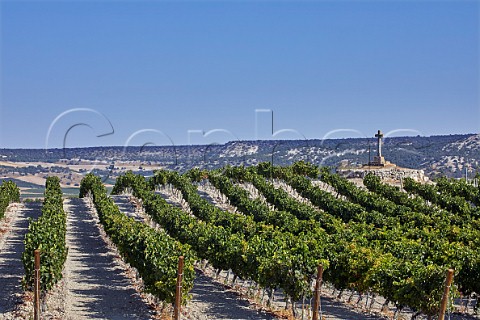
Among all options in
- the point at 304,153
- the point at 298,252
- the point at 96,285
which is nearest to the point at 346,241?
the point at 298,252

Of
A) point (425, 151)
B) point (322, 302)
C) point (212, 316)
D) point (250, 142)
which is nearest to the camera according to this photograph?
point (212, 316)

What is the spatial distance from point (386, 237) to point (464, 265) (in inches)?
285

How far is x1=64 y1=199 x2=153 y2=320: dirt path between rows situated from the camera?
2203 cm

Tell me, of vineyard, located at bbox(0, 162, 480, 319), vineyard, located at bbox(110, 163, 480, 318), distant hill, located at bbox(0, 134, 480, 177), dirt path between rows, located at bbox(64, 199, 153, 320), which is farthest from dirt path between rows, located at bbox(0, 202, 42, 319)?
distant hill, located at bbox(0, 134, 480, 177)

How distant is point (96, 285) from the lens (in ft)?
88.4

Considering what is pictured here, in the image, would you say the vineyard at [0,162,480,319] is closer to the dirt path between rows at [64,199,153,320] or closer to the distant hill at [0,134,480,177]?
the dirt path between rows at [64,199,153,320]

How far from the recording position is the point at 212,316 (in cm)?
2186

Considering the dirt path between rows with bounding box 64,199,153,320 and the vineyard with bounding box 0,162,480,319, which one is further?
the dirt path between rows with bounding box 64,199,153,320

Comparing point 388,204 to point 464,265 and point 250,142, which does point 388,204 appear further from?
point 250,142

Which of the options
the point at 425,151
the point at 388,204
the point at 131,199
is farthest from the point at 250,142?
the point at 388,204

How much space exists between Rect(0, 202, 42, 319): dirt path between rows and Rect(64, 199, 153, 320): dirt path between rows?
1870 mm

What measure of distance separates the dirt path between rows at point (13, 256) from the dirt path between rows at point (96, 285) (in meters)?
1.87

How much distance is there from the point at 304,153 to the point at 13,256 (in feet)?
232

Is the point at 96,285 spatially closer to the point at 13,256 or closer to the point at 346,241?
the point at 13,256
